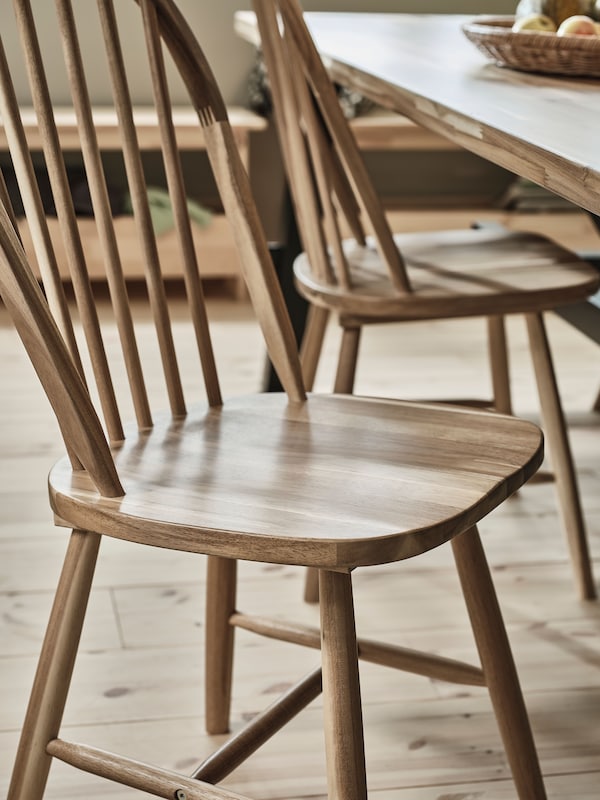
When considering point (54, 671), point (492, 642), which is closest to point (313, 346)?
point (492, 642)

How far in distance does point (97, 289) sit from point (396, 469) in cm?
272

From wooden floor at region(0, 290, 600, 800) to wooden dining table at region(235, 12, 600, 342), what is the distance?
1.54 feet

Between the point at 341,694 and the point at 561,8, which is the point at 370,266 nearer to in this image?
the point at 561,8

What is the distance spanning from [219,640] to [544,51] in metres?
0.93

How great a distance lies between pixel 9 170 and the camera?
358 cm

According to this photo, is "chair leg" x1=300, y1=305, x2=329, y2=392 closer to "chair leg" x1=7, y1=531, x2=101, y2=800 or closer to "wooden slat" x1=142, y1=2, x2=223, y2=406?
"wooden slat" x1=142, y1=2, x2=223, y2=406

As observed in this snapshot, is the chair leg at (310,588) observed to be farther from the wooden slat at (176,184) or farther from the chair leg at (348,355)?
the wooden slat at (176,184)

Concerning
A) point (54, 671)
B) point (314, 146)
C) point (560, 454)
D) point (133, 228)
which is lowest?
point (133, 228)

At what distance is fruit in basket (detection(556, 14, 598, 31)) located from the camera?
158cm

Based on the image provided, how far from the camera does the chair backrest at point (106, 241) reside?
93cm

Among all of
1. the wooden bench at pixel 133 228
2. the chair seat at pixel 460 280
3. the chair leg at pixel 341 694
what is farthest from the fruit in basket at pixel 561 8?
the wooden bench at pixel 133 228

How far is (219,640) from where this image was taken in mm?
1383

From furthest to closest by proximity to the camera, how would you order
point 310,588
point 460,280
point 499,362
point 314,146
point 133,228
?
1. point 133,228
2. point 499,362
3. point 310,588
4. point 460,280
5. point 314,146

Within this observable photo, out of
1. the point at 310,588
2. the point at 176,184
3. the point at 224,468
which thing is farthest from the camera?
the point at 310,588
